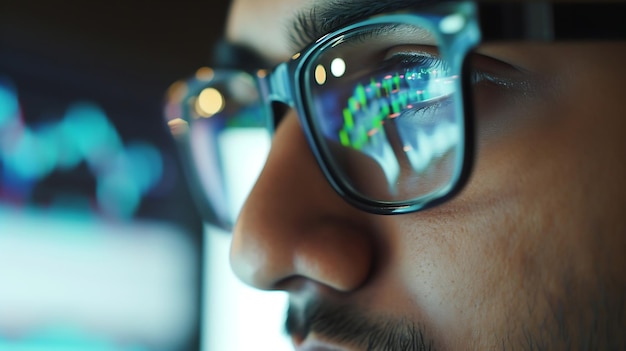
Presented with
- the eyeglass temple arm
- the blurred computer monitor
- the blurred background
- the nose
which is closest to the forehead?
the nose

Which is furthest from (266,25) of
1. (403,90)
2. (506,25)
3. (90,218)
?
(90,218)

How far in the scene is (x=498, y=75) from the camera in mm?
504

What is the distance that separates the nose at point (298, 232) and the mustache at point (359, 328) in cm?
3

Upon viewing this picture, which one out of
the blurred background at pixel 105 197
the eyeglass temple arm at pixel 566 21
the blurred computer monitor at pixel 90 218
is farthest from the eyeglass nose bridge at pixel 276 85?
the blurred computer monitor at pixel 90 218

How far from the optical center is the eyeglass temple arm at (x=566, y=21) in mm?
437

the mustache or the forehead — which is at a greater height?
the forehead

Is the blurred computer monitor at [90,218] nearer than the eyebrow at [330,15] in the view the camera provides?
No

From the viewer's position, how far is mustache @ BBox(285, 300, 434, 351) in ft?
1.76

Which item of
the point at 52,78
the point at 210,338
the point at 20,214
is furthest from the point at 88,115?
the point at 210,338

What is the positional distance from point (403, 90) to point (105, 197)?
142 centimetres

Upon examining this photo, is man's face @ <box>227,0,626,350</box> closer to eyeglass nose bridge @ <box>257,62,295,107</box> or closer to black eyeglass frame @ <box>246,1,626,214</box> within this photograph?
black eyeglass frame @ <box>246,1,626,214</box>

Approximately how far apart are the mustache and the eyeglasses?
9 centimetres

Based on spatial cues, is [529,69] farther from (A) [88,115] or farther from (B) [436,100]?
(A) [88,115]

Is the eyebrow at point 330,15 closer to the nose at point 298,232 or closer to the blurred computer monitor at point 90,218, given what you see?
the nose at point 298,232
